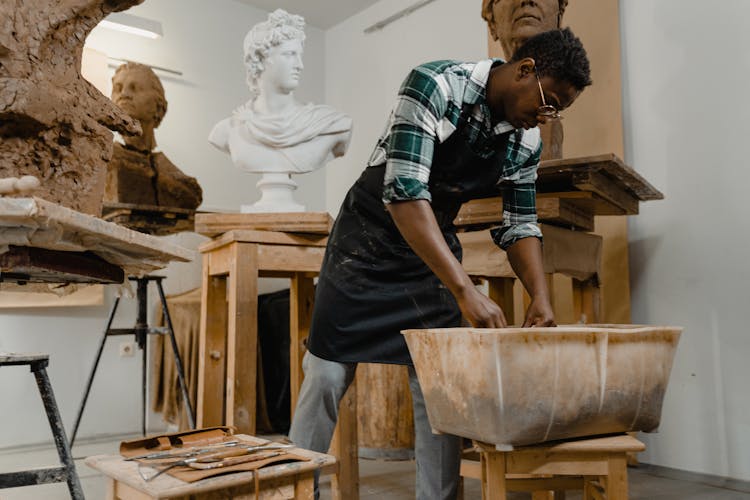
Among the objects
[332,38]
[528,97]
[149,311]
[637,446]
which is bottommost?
[637,446]

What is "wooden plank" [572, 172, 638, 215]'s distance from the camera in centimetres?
206

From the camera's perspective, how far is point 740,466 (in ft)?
8.71

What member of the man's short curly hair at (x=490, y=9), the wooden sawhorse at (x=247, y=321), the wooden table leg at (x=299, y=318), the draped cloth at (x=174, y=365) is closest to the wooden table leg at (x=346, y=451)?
the wooden sawhorse at (x=247, y=321)

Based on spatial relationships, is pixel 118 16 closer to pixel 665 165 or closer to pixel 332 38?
pixel 332 38

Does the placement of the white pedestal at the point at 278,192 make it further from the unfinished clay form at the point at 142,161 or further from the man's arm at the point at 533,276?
the unfinished clay form at the point at 142,161

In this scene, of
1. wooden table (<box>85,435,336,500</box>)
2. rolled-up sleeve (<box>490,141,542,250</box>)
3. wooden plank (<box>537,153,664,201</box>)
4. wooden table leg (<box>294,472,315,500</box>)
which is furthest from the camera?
wooden plank (<box>537,153,664,201</box>)

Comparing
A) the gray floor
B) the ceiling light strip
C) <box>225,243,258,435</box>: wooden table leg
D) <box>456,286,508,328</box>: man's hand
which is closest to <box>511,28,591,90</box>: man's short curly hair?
<box>456,286,508,328</box>: man's hand

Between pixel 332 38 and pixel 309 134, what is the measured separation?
2.87 m

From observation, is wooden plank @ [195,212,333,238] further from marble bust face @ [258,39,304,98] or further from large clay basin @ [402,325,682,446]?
large clay basin @ [402,325,682,446]

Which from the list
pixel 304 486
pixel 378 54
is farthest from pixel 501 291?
pixel 378 54

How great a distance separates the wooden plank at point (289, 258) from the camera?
2.15m

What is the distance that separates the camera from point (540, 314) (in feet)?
5.04

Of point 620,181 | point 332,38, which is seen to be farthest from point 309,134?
point 332,38

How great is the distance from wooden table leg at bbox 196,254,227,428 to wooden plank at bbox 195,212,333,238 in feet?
0.60
